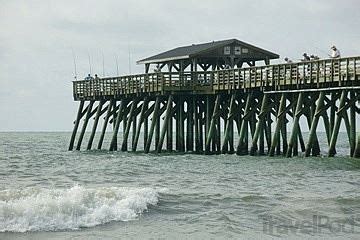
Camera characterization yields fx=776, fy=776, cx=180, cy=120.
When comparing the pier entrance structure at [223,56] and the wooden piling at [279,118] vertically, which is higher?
the pier entrance structure at [223,56]

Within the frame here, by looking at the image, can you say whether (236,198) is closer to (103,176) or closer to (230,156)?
(103,176)

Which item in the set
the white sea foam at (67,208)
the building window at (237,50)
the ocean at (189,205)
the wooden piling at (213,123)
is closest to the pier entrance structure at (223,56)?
the building window at (237,50)

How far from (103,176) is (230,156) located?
9274 mm

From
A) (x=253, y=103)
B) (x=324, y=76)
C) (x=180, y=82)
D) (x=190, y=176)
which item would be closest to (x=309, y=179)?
(x=190, y=176)

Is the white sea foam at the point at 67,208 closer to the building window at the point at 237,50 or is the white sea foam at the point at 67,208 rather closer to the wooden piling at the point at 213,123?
the wooden piling at the point at 213,123

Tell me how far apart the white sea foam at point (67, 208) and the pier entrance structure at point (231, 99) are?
12.4 m

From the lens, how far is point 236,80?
34.0 meters

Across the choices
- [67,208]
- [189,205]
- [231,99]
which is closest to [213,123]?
[231,99]

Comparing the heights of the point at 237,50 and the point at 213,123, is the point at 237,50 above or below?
above

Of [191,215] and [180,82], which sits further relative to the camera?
[180,82]

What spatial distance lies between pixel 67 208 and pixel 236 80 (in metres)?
19.0

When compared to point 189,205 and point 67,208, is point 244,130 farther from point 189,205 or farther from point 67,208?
point 67,208

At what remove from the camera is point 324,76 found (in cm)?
2870

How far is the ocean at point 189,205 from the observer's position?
14.7 m
